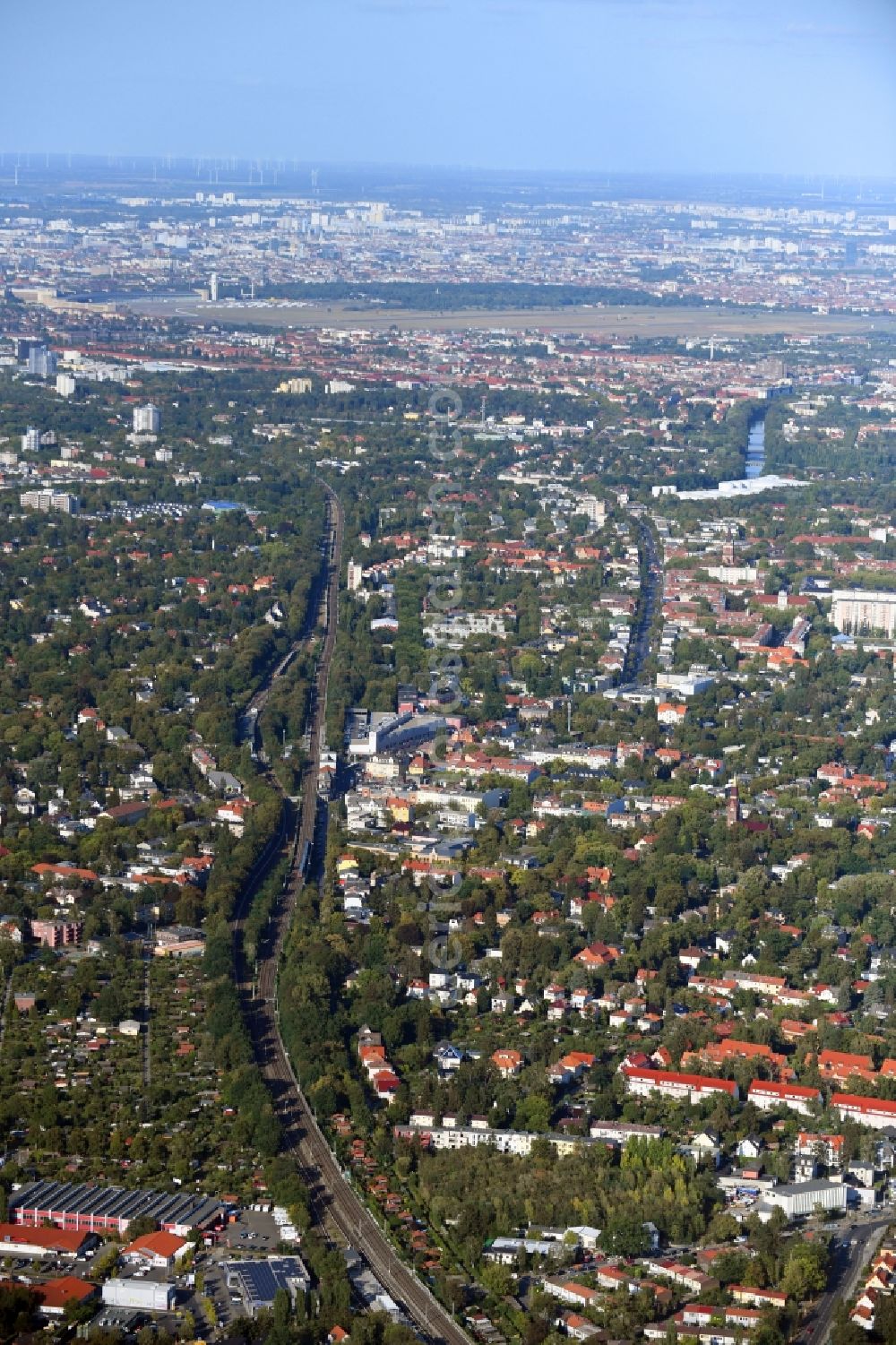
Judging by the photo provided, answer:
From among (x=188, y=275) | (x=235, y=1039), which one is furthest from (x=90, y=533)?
(x=188, y=275)

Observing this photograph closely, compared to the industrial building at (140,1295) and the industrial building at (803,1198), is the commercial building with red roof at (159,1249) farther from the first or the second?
the industrial building at (803,1198)

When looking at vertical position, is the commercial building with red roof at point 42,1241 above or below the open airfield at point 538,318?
Answer: above

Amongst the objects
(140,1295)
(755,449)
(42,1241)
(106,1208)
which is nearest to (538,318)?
(755,449)

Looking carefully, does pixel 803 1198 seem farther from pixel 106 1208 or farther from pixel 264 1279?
pixel 106 1208

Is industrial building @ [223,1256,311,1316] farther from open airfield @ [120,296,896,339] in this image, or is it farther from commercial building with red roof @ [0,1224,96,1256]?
open airfield @ [120,296,896,339]

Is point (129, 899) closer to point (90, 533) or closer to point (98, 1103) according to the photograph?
point (98, 1103)

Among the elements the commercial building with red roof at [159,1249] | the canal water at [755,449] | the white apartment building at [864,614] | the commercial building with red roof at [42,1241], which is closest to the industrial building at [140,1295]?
the commercial building with red roof at [159,1249]

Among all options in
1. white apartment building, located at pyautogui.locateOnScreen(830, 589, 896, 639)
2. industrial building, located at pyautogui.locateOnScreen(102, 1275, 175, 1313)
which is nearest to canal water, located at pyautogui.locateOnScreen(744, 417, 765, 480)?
white apartment building, located at pyautogui.locateOnScreen(830, 589, 896, 639)
